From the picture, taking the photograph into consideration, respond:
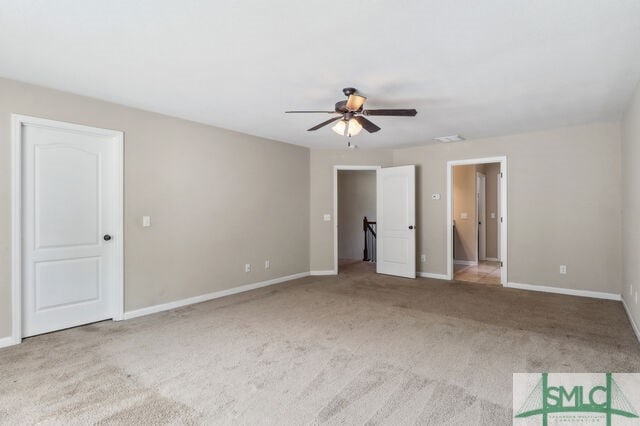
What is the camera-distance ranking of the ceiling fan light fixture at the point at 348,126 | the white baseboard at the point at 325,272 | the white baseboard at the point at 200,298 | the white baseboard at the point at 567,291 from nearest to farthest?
the ceiling fan light fixture at the point at 348,126 → the white baseboard at the point at 200,298 → the white baseboard at the point at 567,291 → the white baseboard at the point at 325,272

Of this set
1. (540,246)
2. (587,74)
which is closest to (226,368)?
(587,74)

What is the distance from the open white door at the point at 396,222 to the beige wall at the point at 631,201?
9.20 ft

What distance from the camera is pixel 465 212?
760 cm

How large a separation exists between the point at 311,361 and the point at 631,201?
374cm

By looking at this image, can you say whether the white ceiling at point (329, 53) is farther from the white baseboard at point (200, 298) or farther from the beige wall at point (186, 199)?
the white baseboard at point (200, 298)

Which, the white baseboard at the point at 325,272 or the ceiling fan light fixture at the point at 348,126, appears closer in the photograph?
the ceiling fan light fixture at the point at 348,126

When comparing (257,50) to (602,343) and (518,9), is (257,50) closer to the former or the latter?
(518,9)

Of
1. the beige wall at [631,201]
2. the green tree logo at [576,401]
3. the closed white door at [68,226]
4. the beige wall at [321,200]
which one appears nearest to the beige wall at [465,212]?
the beige wall at [321,200]

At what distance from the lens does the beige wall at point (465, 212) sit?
745cm

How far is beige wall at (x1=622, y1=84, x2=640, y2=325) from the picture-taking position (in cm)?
321

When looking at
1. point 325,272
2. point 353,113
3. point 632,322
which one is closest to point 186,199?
point 353,113

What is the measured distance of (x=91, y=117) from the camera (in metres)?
3.59

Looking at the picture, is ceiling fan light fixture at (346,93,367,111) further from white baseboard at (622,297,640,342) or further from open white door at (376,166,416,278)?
white baseboard at (622,297,640,342)

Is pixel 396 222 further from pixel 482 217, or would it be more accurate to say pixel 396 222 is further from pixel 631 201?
pixel 631 201
